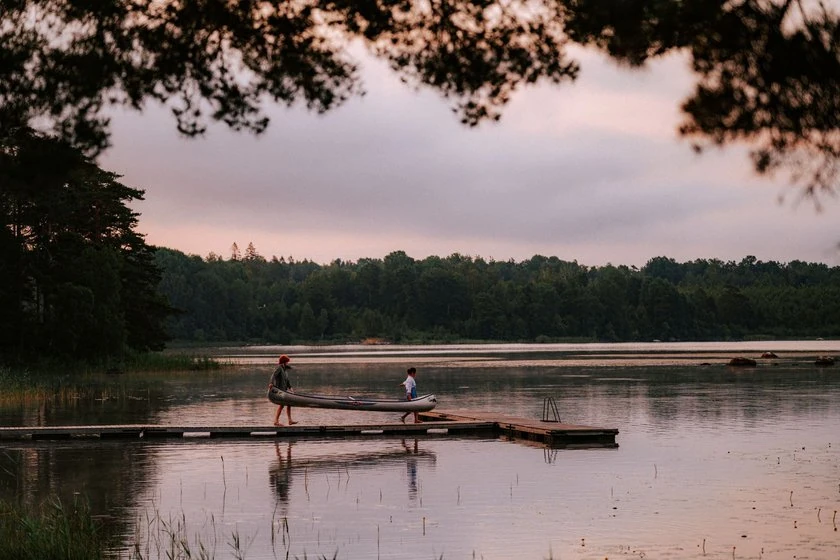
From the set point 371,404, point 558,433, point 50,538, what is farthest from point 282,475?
point 371,404

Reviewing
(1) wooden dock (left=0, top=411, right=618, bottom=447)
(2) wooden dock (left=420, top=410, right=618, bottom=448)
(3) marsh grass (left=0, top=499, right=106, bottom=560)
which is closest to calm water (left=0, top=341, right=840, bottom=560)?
(2) wooden dock (left=420, top=410, right=618, bottom=448)

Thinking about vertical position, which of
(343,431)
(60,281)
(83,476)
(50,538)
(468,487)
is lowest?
(468,487)

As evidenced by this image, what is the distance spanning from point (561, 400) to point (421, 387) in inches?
519

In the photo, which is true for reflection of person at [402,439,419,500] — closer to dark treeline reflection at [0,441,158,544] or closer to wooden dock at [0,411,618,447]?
wooden dock at [0,411,618,447]

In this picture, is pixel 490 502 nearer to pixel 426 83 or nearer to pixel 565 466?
pixel 565 466

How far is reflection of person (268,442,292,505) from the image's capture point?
78.1 ft

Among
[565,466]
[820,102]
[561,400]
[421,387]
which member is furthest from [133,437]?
[421,387]

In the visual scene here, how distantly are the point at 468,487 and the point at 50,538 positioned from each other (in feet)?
34.8

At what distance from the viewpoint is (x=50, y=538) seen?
15891 mm

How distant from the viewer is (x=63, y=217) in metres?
67.2

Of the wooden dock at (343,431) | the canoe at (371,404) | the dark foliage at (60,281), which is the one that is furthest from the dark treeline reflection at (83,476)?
the dark foliage at (60,281)

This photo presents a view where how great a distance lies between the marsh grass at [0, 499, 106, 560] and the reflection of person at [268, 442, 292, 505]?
196 inches

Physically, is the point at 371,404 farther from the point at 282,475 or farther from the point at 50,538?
the point at 50,538

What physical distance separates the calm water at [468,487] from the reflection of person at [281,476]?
0.07 m
